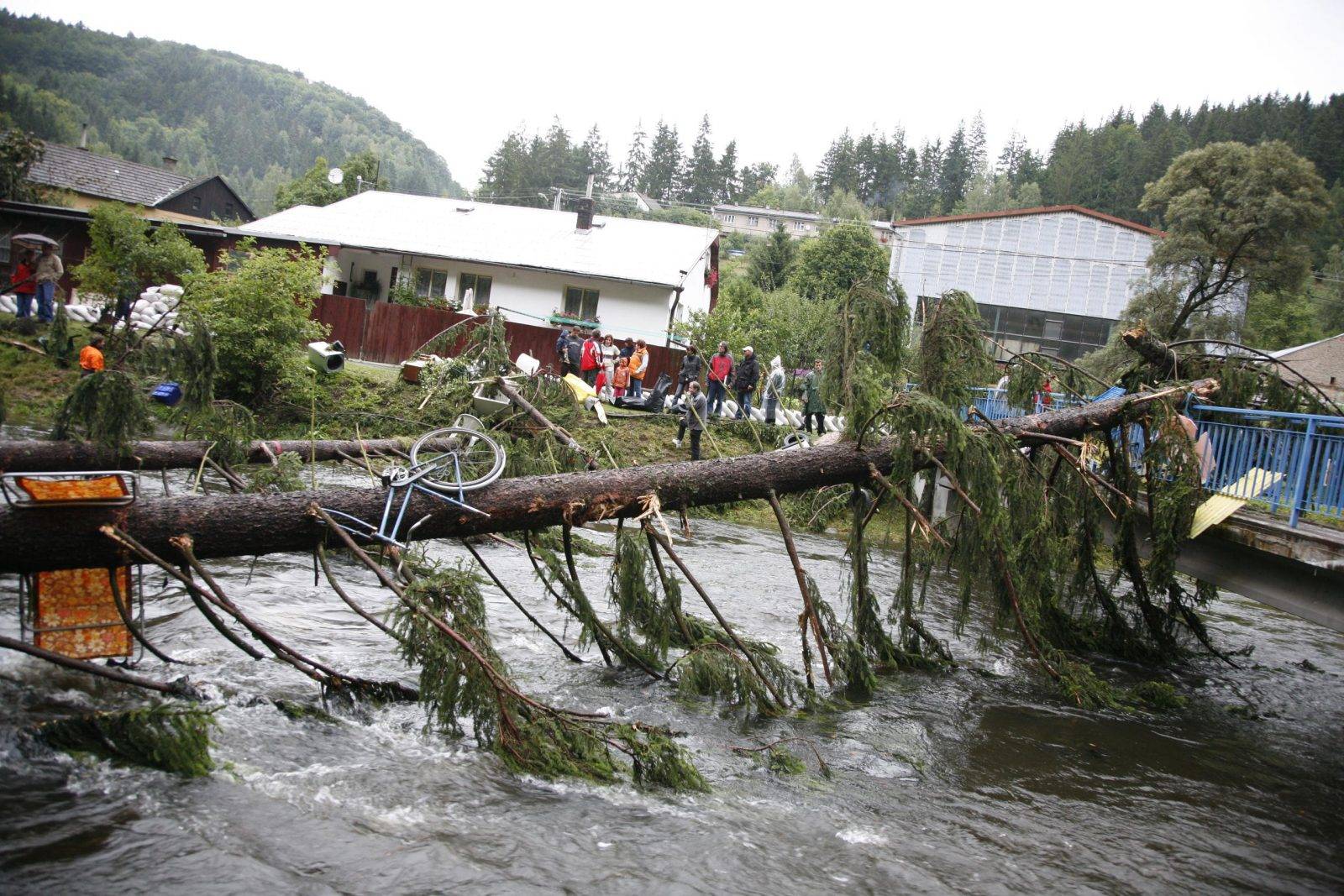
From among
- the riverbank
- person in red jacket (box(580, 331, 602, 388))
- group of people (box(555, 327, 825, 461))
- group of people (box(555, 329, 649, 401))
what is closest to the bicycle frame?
the riverbank

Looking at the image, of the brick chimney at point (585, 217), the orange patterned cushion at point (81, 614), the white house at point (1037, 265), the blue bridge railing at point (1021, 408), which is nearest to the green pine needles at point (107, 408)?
the orange patterned cushion at point (81, 614)

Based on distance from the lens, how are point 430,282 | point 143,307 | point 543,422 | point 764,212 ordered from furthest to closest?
1. point 764,212
2. point 430,282
3. point 143,307
4. point 543,422

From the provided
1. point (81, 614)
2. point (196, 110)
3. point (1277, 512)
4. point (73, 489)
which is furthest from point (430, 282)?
point (196, 110)

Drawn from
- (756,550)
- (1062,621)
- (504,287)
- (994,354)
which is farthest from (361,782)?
(504,287)

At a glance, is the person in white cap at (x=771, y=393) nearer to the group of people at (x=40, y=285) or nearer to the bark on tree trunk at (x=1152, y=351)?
the bark on tree trunk at (x=1152, y=351)

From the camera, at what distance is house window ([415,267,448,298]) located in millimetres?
29828

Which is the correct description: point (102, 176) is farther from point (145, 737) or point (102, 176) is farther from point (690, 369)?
point (145, 737)

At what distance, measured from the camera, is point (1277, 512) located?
8.95m

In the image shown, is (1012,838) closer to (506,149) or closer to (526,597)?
(526,597)

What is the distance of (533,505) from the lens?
21.0ft

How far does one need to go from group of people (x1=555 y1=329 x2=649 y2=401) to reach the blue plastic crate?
7.27 metres

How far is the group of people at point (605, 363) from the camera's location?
2041 cm

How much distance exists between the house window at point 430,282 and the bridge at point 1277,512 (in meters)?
23.5

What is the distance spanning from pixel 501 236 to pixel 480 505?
86.8 feet
